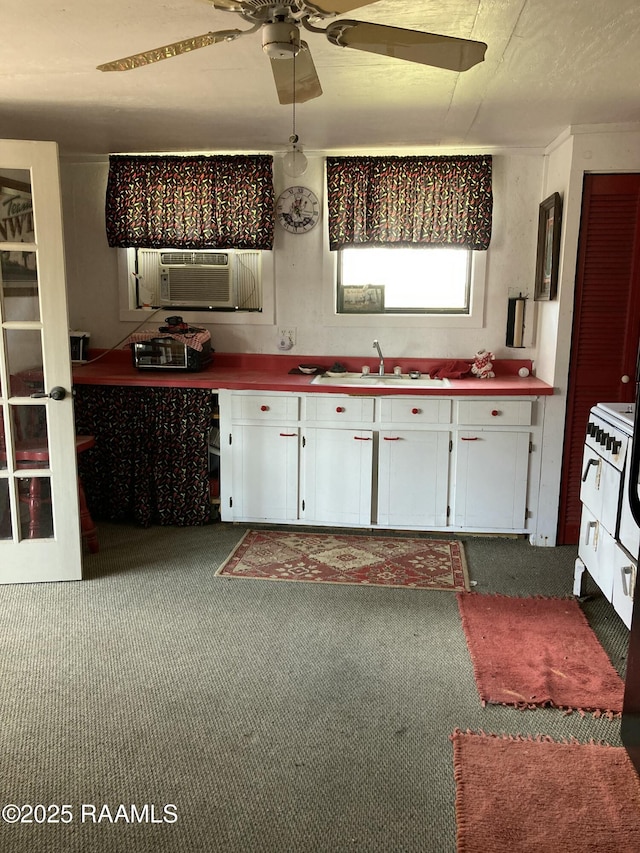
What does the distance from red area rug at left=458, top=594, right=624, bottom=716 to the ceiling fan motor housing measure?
7.17 ft

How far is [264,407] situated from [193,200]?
1443 millimetres

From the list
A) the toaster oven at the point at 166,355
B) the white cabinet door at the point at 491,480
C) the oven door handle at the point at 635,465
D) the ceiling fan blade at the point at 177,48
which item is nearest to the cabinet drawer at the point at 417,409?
the white cabinet door at the point at 491,480

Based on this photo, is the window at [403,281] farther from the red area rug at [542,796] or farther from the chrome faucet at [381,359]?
the red area rug at [542,796]

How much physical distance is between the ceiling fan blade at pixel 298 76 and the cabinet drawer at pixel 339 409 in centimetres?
184

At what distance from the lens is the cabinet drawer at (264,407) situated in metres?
3.95

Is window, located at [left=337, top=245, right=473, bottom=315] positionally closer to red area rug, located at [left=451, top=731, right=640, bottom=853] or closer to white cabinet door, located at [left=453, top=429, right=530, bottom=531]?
white cabinet door, located at [left=453, top=429, right=530, bottom=531]

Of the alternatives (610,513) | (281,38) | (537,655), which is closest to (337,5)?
(281,38)

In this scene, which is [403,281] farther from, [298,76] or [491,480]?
[298,76]

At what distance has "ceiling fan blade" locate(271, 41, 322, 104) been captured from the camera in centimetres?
203

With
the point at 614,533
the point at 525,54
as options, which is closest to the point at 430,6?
the point at 525,54

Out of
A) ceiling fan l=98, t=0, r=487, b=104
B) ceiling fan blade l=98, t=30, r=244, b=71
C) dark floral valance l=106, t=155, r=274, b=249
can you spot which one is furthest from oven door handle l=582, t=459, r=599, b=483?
dark floral valance l=106, t=155, r=274, b=249

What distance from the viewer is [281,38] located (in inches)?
68.9

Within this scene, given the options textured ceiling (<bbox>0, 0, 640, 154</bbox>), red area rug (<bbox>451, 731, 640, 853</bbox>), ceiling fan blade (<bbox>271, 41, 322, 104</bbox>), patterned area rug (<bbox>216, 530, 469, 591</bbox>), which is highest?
textured ceiling (<bbox>0, 0, 640, 154</bbox>)

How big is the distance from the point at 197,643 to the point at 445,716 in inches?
41.6
